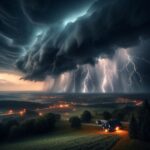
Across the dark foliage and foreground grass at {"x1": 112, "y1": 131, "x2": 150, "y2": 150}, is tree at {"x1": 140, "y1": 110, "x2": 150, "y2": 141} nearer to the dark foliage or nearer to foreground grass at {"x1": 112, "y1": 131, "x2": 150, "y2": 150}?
the dark foliage

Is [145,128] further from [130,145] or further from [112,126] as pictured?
[112,126]

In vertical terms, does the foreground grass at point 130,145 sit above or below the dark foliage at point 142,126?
below

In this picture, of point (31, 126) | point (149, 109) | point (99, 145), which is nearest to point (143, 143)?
point (99, 145)

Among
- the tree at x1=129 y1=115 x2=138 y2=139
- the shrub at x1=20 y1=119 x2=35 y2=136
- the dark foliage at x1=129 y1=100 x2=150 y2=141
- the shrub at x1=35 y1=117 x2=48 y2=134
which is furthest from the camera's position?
the shrub at x1=35 y1=117 x2=48 y2=134

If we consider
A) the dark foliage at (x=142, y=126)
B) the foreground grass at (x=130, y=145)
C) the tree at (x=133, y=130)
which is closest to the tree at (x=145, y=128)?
the dark foliage at (x=142, y=126)

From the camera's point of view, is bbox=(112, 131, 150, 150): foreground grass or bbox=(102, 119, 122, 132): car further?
bbox=(102, 119, 122, 132): car

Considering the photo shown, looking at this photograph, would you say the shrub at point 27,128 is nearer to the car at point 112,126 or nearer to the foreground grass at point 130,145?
the car at point 112,126

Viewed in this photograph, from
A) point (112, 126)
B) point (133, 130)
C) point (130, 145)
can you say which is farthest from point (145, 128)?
point (112, 126)

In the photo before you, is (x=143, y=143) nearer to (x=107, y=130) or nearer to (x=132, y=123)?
(x=132, y=123)

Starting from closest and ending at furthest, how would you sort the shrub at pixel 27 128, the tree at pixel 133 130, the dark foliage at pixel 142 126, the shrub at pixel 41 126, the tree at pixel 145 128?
1. the tree at pixel 145 128
2. the dark foliage at pixel 142 126
3. the tree at pixel 133 130
4. the shrub at pixel 27 128
5. the shrub at pixel 41 126

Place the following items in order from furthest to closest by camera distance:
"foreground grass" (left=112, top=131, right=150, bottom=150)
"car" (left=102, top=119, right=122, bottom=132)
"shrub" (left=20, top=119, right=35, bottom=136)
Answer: "shrub" (left=20, top=119, right=35, bottom=136) → "car" (left=102, top=119, right=122, bottom=132) → "foreground grass" (left=112, top=131, right=150, bottom=150)

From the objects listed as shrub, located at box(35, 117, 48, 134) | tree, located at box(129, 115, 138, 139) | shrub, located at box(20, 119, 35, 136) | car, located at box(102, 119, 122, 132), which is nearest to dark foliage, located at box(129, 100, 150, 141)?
tree, located at box(129, 115, 138, 139)

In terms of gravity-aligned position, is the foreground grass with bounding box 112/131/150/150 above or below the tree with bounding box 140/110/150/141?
below
